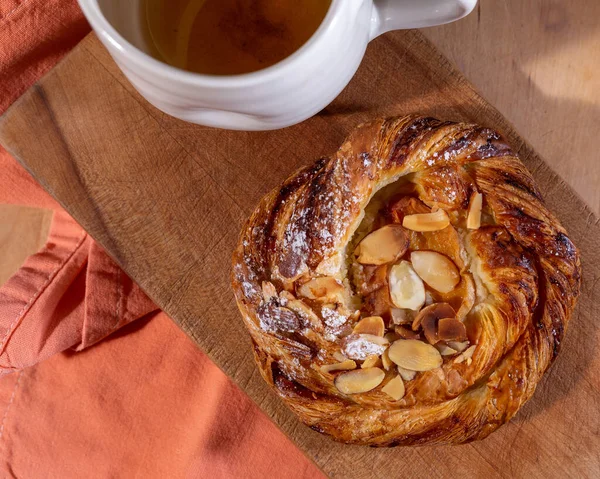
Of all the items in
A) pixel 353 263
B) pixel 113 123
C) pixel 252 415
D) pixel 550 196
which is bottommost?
pixel 252 415

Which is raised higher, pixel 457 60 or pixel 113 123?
pixel 113 123

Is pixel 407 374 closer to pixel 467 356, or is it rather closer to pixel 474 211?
pixel 467 356

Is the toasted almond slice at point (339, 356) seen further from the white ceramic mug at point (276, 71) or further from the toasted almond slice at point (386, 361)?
the white ceramic mug at point (276, 71)

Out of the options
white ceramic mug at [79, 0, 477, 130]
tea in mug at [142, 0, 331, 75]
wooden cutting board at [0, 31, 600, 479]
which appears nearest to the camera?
white ceramic mug at [79, 0, 477, 130]

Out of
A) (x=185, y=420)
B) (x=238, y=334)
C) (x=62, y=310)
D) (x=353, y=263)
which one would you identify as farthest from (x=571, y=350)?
(x=62, y=310)

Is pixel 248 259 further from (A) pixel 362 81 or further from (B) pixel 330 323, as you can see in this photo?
(A) pixel 362 81

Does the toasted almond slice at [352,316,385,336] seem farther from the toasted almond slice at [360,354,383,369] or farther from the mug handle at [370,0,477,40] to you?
the mug handle at [370,0,477,40]

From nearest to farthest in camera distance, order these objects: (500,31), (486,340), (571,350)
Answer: (486,340), (571,350), (500,31)

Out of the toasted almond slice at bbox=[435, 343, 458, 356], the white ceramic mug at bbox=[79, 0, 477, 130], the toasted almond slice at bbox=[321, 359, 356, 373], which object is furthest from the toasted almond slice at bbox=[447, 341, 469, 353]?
the white ceramic mug at bbox=[79, 0, 477, 130]
